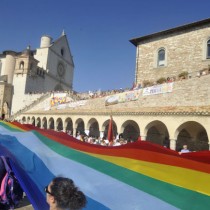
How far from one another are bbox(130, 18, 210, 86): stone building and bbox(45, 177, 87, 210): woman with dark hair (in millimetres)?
20685

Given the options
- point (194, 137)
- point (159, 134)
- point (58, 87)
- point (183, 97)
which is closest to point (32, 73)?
point (58, 87)

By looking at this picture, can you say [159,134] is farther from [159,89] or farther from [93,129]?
[93,129]

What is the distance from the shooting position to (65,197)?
2.30m

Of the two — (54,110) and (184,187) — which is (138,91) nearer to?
(54,110)

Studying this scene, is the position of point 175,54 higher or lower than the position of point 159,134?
higher

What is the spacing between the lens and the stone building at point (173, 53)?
23125 millimetres

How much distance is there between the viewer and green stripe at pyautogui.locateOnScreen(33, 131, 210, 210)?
3.45 metres

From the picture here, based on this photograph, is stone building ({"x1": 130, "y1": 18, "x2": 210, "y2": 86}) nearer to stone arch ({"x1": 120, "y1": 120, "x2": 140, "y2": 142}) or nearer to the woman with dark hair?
stone arch ({"x1": 120, "y1": 120, "x2": 140, "y2": 142})

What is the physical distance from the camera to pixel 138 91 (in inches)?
857

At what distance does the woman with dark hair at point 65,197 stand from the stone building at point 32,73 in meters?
42.6

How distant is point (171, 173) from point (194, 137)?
15.4 m

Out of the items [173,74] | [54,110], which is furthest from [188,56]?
[54,110]

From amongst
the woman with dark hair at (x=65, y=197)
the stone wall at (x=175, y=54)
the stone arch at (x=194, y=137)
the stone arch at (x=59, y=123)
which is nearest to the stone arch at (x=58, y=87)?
the stone arch at (x=59, y=123)

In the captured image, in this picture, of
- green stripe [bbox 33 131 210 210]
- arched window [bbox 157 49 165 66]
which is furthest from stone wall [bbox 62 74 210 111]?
green stripe [bbox 33 131 210 210]
